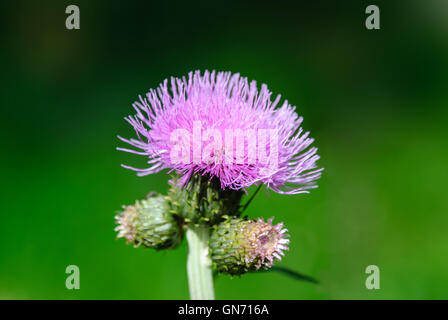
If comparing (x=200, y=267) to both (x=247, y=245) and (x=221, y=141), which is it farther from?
(x=221, y=141)

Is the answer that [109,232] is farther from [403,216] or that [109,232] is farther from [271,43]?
[271,43]

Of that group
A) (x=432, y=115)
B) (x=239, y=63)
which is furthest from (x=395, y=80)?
(x=239, y=63)

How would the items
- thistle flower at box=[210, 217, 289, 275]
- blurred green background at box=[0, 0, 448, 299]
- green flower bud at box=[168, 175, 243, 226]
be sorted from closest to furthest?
thistle flower at box=[210, 217, 289, 275]
green flower bud at box=[168, 175, 243, 226]
blurred green background at box=[0, 0, 448, 299]

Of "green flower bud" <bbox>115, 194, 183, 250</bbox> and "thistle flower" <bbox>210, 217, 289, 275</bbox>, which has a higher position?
"green flower bud" <bbox>115, 194, 183, 250</bbox>

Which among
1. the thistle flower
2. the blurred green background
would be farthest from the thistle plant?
the blurred green background

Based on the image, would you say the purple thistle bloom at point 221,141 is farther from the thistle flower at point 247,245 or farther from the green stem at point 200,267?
the green stem at point 200,267

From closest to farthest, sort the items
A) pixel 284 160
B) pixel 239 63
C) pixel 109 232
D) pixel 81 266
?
pixel 284 160 < pixel 81 266 < pixel 109 232 < pixel 239 63

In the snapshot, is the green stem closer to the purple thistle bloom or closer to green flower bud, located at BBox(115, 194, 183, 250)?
green flower bud, located at BBox(115, 194, 183, 250)
